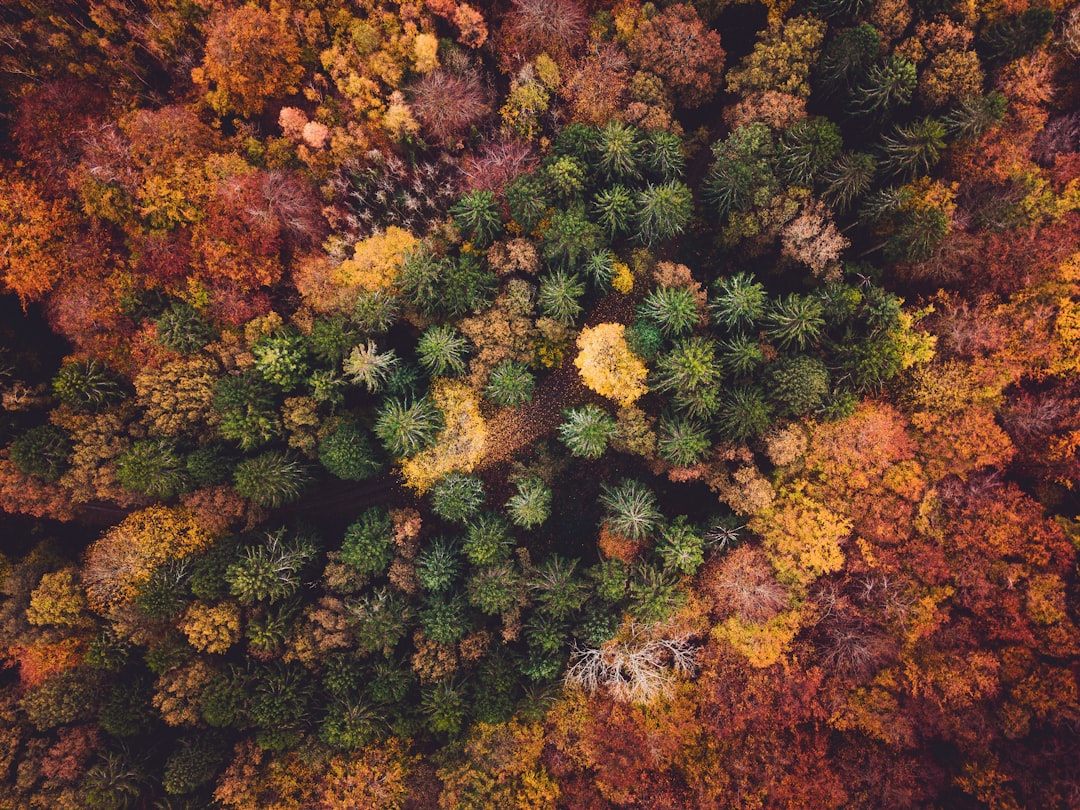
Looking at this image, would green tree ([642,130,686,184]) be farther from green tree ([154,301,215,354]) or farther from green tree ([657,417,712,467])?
green tree ([154,301,215,354])

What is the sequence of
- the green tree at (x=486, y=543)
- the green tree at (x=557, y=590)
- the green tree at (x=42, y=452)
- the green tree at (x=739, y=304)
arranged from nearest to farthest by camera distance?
the green tree at (x=739, y=304)
the green tree at (x=42, y=452)
the green tree at (x=557, y=590)
the green tree at (x=486, y=543)

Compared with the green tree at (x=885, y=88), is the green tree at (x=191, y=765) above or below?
below

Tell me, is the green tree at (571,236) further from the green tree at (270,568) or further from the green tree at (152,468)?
the green tree at (152,468)

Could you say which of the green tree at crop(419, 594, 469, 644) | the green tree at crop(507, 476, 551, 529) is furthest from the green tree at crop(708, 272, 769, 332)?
the green tree at crop(419, 594, 469, 644)

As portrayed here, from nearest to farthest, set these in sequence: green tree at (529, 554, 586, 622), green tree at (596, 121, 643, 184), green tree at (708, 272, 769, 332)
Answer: green tree at (596, 121, 643, 184) < green tree at (708, 272, 769, 332) < green tree at (529, 554, 586, 622)

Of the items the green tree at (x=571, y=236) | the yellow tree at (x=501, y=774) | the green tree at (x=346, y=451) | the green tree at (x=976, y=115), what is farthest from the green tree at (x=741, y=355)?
the yellow tree at (x=501, y=774)

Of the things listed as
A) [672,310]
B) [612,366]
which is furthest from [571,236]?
[612,366]
